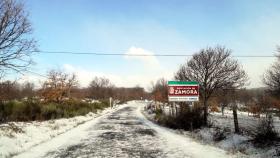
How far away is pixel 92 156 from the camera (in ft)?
33.4

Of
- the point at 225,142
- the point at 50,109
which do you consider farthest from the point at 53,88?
the point at 225,142

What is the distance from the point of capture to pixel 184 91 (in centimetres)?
2167

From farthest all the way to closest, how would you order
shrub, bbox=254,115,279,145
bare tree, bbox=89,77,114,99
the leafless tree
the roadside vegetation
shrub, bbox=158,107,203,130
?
bare tree, bbox=89,77,114,99 → the leafless tree → shrub, bbox=158,107,203,130 → the roadside vegetation → shrub, bbox=254,115,279,145

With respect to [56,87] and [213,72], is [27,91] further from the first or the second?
[213,72]

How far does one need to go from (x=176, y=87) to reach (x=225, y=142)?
8.55m

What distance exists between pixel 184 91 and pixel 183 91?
0.29 feet

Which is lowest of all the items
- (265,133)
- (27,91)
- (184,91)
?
(265,133)

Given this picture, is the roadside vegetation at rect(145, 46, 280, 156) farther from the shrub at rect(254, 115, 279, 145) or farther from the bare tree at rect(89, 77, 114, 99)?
the bare tree at rect(89, 77, 114, 99)

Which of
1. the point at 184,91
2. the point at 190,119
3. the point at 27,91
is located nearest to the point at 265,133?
the point at 190,119

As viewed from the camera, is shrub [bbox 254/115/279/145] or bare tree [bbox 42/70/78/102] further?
bare tree [bbox 42/70/78/102]

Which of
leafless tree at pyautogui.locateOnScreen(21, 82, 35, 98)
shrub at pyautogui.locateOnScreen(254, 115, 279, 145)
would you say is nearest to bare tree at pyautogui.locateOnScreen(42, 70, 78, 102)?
leafless tree at pyautogui.locateOnScreen(21, 82, 35, 98)

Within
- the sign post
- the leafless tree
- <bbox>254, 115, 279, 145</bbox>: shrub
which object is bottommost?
<bbox>254, 115, 279, 145</bbox>: shrub

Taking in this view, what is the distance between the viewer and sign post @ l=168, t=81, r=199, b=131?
2159 centimetres

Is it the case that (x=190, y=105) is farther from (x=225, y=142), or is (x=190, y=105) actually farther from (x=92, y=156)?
(x=92, y=156)
